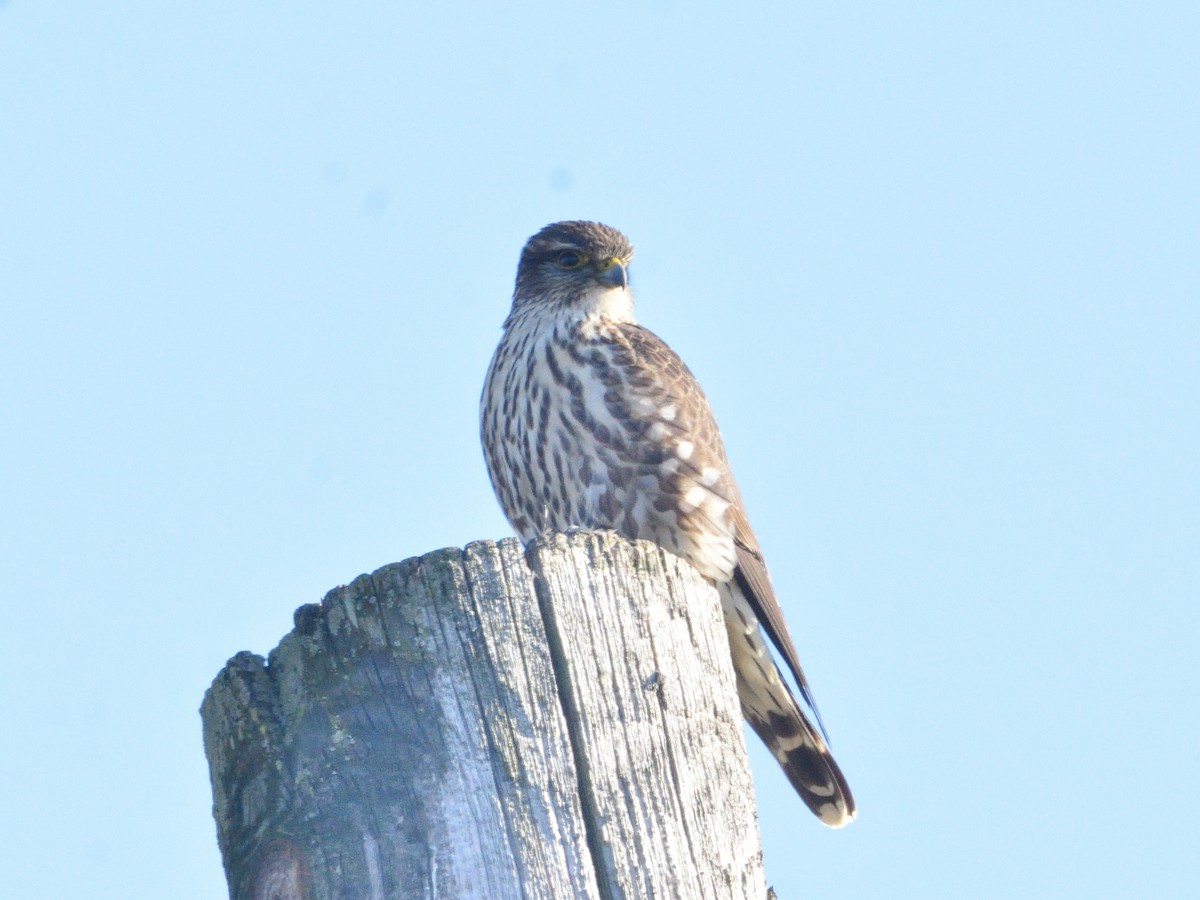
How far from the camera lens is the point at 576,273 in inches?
210

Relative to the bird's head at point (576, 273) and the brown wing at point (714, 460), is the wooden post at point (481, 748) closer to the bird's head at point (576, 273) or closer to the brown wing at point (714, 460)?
the brown wing at point (714, 460)

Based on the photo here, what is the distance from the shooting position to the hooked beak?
17.4ft

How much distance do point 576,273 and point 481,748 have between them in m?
3.45

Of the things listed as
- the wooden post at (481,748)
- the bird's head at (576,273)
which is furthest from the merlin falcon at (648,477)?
the wooden post at (481,748)

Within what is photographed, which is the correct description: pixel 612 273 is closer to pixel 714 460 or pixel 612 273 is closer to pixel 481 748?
pixel 714 460

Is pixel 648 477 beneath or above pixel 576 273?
beneath

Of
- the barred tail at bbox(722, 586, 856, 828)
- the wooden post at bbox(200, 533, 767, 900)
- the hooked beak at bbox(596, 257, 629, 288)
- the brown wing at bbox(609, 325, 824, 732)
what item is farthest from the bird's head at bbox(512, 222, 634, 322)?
the wooden post at bbox(200, 533, 767, 900)

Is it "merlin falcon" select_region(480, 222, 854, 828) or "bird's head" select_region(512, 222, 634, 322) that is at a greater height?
"bird's head" select_region(512, 222, 634, 322)

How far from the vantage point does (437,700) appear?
2098 mm

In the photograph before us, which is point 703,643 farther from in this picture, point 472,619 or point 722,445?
point 722,445

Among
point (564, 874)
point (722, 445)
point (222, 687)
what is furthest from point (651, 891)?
point (722, 445)

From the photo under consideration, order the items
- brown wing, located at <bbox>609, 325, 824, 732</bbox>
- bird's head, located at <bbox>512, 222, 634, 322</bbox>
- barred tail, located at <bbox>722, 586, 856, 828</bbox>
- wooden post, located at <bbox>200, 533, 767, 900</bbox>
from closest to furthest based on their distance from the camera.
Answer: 1. wooden post, located at <bbox>200, 533, 767, 900</bbox>
2. barred tail, located at <bbox>722, 586, 856, 828</bbox>
3. brown wing, located at <bbox>609, 325, 824, 732</bbox>
4. bird's head, located at <bbox>512, 222, 634, 322</bbox>

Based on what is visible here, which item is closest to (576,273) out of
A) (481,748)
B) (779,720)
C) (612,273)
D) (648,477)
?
(612,273)

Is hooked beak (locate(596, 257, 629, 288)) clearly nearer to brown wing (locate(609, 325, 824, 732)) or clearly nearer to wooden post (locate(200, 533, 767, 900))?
brown wing (locate(609, 325, 824, 732))
